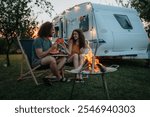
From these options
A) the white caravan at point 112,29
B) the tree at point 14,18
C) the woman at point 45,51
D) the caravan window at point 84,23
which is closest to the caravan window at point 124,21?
the white caravan at point 112,29

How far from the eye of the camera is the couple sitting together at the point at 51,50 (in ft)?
17.9

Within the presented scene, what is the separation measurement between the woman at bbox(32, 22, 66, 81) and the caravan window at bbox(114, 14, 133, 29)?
3.76 m

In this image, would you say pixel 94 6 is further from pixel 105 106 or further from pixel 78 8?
pixel 105 106

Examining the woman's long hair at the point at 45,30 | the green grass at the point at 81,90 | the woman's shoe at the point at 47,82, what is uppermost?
the woman's long hair at the point at 45,30

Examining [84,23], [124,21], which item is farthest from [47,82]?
[124,21]

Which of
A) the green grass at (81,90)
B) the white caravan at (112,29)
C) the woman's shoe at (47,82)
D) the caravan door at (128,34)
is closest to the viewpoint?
the green grass at (81,90)

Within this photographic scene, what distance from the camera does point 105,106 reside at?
11.9ft

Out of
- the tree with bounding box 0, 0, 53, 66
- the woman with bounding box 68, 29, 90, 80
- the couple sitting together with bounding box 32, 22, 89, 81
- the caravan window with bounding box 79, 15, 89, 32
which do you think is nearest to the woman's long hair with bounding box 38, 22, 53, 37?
the couple sitting together with bounding box 32, 22, 89, 81

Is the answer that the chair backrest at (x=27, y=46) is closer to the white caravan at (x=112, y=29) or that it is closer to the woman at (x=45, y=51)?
the woman at (x=45, y=51)

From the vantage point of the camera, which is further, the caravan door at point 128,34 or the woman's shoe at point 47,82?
the caravan door at point 128,34

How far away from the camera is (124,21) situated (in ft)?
29.8

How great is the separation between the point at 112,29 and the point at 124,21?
0.74 meters

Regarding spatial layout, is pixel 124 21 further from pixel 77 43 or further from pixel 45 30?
pixel 45 30

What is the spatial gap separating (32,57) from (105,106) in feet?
9.12
